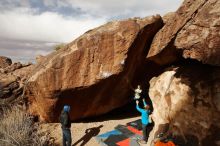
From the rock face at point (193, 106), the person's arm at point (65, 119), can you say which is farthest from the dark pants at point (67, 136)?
the rock face at point (193, 106)

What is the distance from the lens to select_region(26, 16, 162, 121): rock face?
10.6 metres

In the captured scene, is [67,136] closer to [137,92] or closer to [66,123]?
[66,123]

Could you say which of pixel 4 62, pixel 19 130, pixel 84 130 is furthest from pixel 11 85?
pixel 4 62

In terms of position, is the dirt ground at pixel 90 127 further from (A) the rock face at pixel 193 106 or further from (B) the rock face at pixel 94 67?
(A) the rock face at pixel 193 106

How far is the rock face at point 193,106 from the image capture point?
773cm

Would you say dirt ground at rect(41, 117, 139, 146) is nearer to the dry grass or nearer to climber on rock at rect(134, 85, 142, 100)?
the dry grass

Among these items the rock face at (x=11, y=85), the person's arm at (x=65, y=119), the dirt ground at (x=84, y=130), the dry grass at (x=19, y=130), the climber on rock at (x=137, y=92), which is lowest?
the dirt ground at (x=84, y=130)

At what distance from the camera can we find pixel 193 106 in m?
8.12

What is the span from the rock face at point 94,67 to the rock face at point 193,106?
2.04m

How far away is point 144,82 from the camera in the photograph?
38.6 feet

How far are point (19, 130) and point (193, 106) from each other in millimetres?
5419

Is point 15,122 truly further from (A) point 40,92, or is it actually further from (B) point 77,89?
(B) point 77,89

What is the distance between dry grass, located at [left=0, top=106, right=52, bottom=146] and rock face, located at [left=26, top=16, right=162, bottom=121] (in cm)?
86

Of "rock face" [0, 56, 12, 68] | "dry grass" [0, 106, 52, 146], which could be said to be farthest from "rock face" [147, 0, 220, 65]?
"rock face" [0, 56, 12, 68]
